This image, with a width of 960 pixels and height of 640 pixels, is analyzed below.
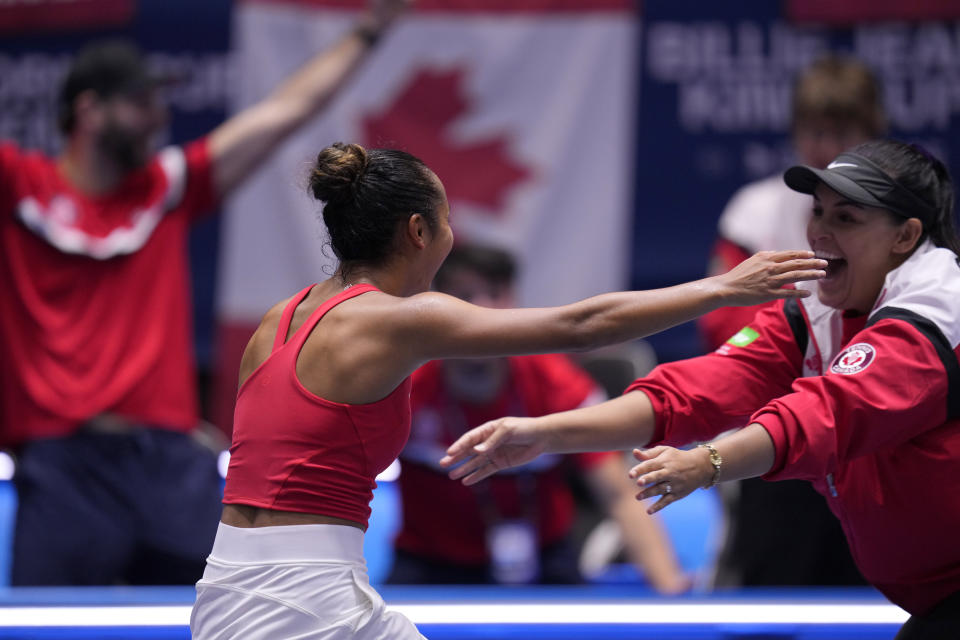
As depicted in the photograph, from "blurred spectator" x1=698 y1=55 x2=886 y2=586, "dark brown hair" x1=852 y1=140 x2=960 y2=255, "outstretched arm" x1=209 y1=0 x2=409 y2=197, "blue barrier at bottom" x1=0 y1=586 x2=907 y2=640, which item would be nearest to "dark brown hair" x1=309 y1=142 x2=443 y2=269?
"dark brown hair" x1=852 y1=140 x2=960 y2=255

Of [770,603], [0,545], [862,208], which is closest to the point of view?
[862,208]

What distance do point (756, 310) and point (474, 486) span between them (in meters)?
1.00

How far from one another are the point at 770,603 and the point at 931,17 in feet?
11.1

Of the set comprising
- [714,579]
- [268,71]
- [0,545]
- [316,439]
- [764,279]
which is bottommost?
[0,545]

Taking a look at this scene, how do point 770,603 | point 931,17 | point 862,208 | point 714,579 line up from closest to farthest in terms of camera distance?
point 862,208 → point 770,603 → point 714,579 → point 931,17

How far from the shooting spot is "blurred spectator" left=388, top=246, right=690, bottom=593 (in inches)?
149

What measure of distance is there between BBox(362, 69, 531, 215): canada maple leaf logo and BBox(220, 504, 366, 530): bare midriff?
138 inches

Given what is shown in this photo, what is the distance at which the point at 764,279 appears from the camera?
6.66 feet

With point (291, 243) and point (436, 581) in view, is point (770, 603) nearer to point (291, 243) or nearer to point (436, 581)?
point (436, 581)

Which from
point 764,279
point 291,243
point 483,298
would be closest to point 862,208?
point 764,279

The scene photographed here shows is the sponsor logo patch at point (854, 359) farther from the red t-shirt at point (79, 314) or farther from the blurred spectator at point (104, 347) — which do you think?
the red t-shirt at point (79, 314)

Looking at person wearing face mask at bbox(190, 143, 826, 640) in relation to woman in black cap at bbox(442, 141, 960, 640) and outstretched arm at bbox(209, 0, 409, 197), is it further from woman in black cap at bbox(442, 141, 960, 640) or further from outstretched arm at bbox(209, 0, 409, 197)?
outstretched arm at bbox(209, 0, 409, 197)

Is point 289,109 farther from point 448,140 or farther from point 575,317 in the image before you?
point 575,317

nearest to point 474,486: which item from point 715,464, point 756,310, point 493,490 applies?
point 493,490
